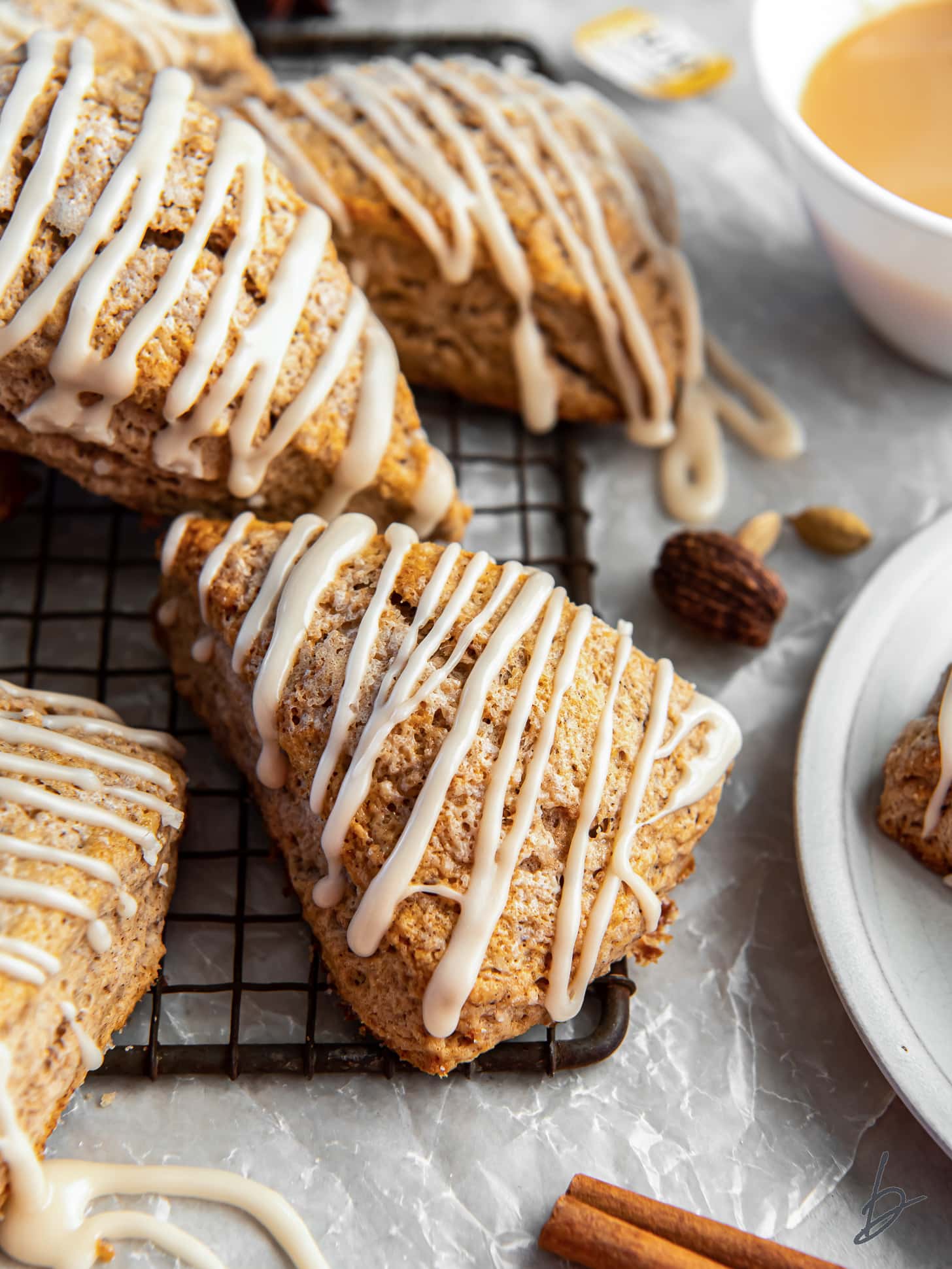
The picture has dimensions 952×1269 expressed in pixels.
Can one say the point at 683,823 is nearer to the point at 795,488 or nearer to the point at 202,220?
the point at 795,488

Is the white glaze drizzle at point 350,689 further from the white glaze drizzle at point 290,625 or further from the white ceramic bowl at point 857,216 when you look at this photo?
the white ceramic bowl at point 857,216

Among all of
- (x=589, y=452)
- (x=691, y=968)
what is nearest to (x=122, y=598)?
(x=589, y=452)

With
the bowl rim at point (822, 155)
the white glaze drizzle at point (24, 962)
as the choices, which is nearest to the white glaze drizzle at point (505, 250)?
the bowl rim at point (822, 155)

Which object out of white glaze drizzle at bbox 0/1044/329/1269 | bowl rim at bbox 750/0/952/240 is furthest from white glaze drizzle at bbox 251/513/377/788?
bowl rim at bbox 750/0/952/240

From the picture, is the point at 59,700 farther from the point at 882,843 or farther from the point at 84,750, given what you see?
the point at 882,843

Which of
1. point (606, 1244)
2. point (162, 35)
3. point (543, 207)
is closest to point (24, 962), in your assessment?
point (606, 1244)

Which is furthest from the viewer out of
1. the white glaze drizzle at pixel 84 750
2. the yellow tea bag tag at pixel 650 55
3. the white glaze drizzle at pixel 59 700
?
the yellow tea bag tag at pixel 650 55
